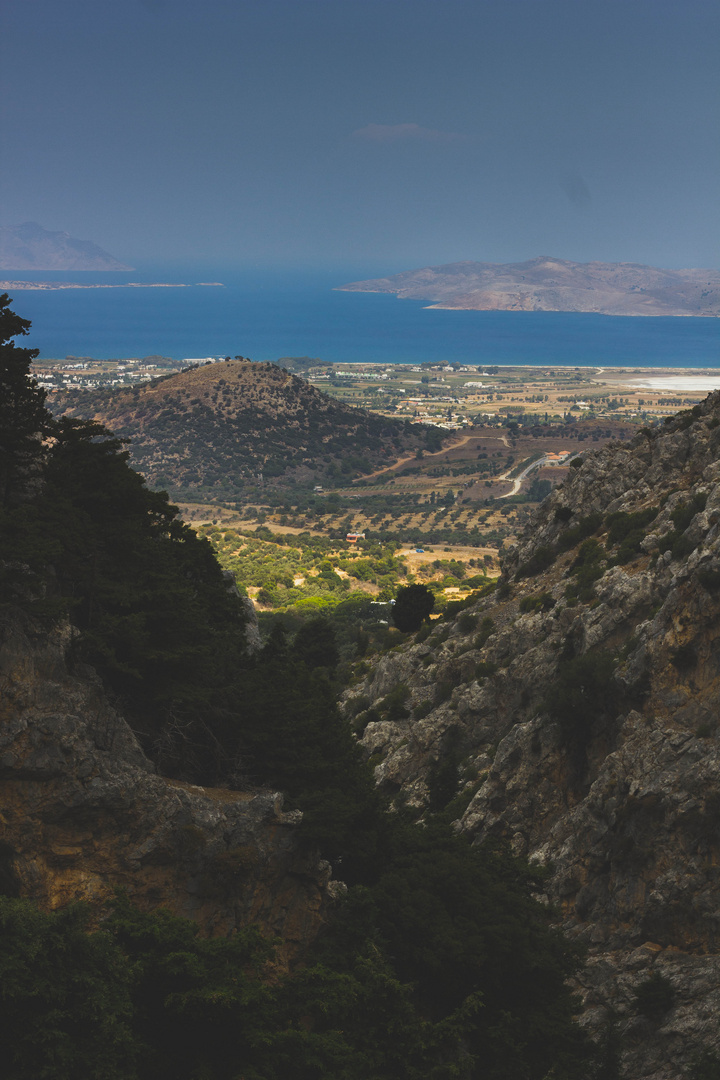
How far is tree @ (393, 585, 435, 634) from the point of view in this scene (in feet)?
183

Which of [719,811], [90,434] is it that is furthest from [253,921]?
[90,434]

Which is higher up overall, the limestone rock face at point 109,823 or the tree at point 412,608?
the limestone rock face at point 109,823

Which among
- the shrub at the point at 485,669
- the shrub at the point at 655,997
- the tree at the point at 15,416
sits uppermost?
the tree at the point at 15,416

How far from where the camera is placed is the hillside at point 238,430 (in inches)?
6373

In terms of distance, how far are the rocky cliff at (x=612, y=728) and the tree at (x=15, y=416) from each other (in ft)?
49.4

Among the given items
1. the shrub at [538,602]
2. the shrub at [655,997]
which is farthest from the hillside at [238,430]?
the shrub at [655,997]

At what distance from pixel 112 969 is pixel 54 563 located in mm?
8335

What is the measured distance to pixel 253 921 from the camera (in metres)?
17.0

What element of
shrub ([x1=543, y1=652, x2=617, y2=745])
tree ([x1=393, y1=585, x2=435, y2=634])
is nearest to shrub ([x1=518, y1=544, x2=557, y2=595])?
tree ([x1=393, y1=585, x2=435, y2=634])

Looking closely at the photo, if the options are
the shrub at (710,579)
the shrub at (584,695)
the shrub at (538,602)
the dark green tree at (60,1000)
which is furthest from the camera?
→ the shrub at (538,602)

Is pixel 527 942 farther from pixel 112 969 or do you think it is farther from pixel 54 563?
pixel 54 563

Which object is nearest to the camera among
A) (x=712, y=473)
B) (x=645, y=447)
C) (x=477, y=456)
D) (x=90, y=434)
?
(x=90, y=434)

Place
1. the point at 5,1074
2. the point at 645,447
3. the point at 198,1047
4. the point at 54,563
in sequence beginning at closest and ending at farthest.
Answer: the point at 5,1074 → the point at 198,1047 → the point at 54,563 → the point at 645,447

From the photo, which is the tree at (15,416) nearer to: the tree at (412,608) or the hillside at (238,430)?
the tree at (412,608)
